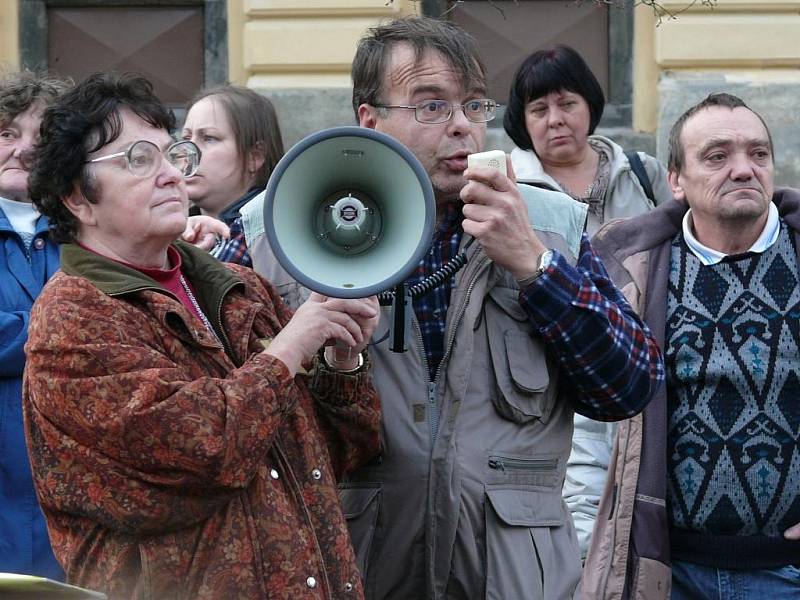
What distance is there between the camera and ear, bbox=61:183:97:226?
346cm

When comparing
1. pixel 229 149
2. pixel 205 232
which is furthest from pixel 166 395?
pixel 229 149

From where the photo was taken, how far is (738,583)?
14.6 ft

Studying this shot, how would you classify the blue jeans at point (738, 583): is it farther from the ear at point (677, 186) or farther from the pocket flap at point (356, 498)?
the pocket flap at point (356, 498)

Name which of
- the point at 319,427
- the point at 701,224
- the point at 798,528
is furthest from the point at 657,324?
the point at 319,427

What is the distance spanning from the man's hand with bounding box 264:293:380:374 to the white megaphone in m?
0.05

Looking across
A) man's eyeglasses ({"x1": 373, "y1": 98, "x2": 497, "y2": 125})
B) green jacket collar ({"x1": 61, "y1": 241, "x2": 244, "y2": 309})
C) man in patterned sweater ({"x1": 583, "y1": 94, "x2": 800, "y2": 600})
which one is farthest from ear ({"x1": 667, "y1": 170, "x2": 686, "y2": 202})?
green jacket collar ({"x1": 61, "y1": 241, "x2": 244, "y2": 309})

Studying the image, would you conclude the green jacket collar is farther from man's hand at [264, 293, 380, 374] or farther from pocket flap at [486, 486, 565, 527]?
pocket flap at [486, 486, 565, 527]

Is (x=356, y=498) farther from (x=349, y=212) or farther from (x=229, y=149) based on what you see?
(x=229, y=149)

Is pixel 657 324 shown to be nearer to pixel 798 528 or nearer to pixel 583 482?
pixel 798 528

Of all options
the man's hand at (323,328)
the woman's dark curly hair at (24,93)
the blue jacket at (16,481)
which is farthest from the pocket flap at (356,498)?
the woman's dark curly hair at (24,93)

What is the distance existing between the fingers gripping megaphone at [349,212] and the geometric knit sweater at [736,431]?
4.56 feet

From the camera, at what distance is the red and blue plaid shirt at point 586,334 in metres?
3.57

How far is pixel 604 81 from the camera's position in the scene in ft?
29.5

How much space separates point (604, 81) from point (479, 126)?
5.28 meters
